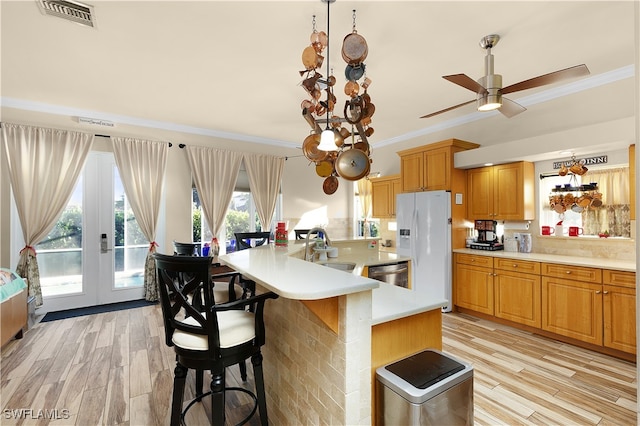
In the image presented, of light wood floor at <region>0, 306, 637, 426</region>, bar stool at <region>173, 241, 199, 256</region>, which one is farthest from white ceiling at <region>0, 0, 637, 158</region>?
light wood floor at <region>0, 306, 637, 426</region>

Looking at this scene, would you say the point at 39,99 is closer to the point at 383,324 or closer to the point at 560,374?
the point at 383,324

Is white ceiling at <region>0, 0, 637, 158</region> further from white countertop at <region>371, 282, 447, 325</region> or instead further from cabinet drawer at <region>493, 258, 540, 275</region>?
white countertop at <region>371, 282, 447, 325</region>

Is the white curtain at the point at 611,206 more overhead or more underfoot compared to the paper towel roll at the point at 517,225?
more overhead

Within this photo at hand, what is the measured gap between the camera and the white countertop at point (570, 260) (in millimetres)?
2944

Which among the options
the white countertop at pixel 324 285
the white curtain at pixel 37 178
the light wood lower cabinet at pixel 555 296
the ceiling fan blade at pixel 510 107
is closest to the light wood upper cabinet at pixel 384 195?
the light wood lower cabinet at pixel 555 296

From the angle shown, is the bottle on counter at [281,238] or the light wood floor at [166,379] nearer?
the light wood floor at [166,379]

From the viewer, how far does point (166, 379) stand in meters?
2.57

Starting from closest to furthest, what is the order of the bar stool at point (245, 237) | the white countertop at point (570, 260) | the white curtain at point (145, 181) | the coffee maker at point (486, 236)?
the white countertop at point (570, 260) → the bar stool at point (245, 237) → the coffee maker at point (486, 236) → the white curtain at point (145, 181)

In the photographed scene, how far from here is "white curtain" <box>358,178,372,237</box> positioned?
21.7 ft

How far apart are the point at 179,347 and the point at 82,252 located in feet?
12.7

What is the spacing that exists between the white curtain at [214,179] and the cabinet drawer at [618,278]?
502 cm

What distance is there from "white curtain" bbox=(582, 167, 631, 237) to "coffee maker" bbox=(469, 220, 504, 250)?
950 millimetres

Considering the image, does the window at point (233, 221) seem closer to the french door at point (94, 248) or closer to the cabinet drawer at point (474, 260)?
the french door at point (94, 248)

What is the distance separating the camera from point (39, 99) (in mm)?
3918
